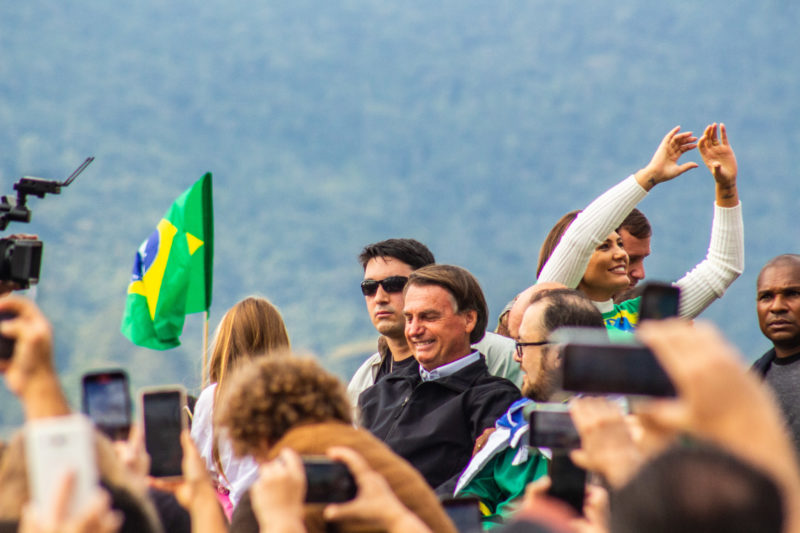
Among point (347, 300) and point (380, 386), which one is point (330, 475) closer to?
point (380, 386)

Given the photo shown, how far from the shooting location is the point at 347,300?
66.8m

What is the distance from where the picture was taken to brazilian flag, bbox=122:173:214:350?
5.65 meters

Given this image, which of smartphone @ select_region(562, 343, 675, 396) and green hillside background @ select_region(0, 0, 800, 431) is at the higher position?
green hillside background @ select_region(0, 0, 800, 431)

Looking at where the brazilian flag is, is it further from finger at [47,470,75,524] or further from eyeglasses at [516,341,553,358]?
finger at [47,470,75,524]

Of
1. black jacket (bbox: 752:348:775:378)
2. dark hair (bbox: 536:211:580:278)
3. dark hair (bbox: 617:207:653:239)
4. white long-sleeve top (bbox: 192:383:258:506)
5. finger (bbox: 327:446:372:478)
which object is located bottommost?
white long-sleeve top (bbox: 192:383:258:506)

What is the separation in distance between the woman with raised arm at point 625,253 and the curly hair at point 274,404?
2046mm

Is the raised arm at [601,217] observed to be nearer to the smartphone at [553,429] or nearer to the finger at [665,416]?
the smartphone at [553,429]

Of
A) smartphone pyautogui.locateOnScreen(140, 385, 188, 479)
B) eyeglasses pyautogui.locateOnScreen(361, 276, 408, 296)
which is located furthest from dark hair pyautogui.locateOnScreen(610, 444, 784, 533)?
eyeglasses pyautogui.locateOnScreen(361, 276, 408, 296)

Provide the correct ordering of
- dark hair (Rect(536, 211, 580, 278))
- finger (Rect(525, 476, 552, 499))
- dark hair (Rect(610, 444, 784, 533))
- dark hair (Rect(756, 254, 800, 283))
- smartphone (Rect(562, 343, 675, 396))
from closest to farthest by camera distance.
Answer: dark hair (Rect(610, 444, 784, 533))
smartphone (Rect(562, 343, 675, 396))
finger (Rect(525, 476, 552, 499))
dark hair (Rect(756, 254, 800, 283))
dark hair (Rect(536, 211, 580, 278))

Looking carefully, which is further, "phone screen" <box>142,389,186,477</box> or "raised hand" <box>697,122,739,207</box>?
"raised hand" <box>697,122,739,207</box>

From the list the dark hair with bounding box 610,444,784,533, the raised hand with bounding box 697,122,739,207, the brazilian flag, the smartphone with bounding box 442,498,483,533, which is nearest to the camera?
the dark hair with bounding box 610,444,784,533

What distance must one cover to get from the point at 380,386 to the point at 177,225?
203 centimetres

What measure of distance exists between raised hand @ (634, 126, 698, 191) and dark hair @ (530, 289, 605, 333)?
86cm

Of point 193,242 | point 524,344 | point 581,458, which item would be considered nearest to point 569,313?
point 524,344
